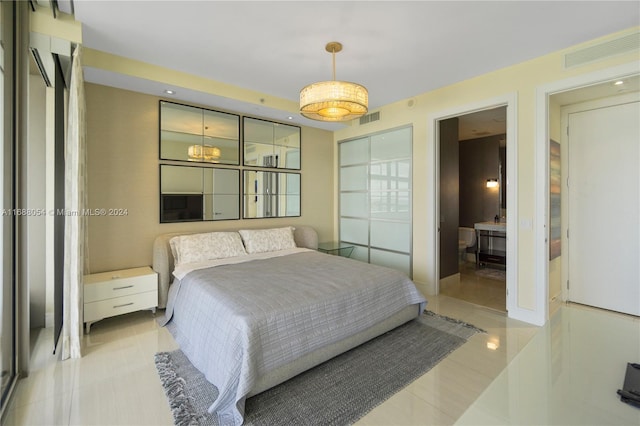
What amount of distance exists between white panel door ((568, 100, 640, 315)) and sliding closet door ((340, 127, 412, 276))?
2.00m

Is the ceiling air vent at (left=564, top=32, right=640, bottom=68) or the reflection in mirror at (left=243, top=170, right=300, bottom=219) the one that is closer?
the ceiling air vent at (left=564, top=32, right=640, bottom=68)

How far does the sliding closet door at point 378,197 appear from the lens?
4.33 m

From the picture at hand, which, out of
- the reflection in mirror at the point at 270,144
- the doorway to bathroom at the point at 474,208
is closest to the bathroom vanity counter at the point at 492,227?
the doorway to bathroom at the point at 474,208

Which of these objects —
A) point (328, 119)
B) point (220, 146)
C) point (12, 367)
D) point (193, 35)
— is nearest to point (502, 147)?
point (328, 119)

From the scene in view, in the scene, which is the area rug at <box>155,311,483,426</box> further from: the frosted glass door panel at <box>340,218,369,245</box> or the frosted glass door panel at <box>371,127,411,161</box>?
the frosted glass door panel at <box>371,127,411,161</box>

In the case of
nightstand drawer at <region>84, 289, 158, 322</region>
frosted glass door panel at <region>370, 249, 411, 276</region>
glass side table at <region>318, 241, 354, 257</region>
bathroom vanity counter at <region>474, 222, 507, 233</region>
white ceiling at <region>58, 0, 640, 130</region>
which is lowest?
nightstand drawer at <region>84, 289, 158, 322</region>

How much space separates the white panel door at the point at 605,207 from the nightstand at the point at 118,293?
199 inches

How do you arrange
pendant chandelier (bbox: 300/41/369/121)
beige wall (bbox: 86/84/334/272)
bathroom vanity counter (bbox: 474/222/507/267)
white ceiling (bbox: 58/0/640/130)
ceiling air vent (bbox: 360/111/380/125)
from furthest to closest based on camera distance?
bathroom vanity counter (bbox: 474/222/507/267), ceiling air vent (bbox: 360/111/380/125), beige wall (bbox: 86/84/334/272), pendant chandelier (bbox: 300/41/369/121), white ceiling (bbox: 58/0/640/130)

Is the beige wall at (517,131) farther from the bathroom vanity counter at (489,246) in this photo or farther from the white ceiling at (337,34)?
the bathroom vanity counter at (489,246)

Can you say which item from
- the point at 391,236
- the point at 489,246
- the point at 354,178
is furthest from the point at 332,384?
the point at 489,246

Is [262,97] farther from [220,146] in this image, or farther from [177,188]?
[177,188]

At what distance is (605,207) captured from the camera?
3.44 meters

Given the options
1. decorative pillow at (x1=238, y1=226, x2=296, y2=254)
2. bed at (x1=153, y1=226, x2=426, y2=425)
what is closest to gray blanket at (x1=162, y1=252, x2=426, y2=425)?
bed at (x1=153, y1=226, x2=426, y2=425)

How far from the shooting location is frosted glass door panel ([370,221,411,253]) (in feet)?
14.2
